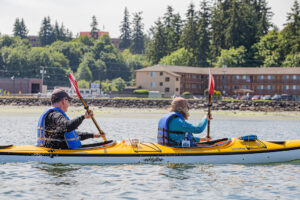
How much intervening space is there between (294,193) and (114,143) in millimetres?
4949

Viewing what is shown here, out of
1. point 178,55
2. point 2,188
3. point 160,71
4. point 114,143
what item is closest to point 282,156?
point 114,143

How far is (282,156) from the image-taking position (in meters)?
12.4

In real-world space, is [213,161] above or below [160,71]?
below

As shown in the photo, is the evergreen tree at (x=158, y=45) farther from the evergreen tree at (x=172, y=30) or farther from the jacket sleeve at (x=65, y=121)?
the jacket sleeve at (x=65, y=121)

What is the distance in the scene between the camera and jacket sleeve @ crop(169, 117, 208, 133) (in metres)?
10.7

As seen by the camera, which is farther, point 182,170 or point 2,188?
point 182,170

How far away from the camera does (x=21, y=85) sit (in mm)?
82562

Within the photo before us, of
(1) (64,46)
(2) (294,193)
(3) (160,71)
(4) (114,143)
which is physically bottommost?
(2) (294,193)

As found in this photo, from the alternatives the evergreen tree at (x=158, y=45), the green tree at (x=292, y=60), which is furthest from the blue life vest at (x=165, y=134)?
the evergreen tree at (x=158, y=45)

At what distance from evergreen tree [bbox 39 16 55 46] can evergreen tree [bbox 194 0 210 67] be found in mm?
63254

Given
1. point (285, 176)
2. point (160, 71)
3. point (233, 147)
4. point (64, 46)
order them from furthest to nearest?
point (64, 46), point (160, 71), point (233, 147), point (285, 176)

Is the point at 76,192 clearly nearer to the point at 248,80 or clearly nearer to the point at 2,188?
the point at 2,188

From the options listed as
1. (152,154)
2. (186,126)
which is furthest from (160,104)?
(186,126)

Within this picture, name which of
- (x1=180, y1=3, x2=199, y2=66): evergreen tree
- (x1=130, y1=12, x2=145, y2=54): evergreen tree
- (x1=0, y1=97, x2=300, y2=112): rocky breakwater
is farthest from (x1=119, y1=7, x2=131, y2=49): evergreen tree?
(x1=0, y1=97, x2=300, y2=112): rocky breakwater
